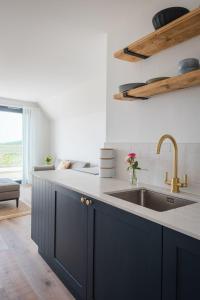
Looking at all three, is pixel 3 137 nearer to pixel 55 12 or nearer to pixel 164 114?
pixel 55 12

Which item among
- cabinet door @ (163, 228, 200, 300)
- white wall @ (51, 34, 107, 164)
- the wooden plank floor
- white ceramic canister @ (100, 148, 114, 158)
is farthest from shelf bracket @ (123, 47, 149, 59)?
the wooden plank floor

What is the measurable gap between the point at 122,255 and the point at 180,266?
0.39 metres

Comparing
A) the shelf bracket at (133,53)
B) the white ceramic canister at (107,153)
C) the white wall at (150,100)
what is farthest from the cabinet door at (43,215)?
the shelf bracket at (133,53)

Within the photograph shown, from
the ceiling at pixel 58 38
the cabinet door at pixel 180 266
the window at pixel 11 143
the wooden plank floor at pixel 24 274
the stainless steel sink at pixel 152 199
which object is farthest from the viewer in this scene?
the window at pixel 11 143

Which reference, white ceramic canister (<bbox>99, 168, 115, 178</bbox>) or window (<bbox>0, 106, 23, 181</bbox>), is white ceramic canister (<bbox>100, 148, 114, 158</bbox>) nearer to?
white ceramic canister (<bbox>99, 168, 115, 178</bbox>)

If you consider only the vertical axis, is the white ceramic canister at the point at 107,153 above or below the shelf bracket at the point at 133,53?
below

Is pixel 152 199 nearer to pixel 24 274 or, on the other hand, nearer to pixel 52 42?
pixel 24 274

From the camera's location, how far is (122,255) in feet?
3.87

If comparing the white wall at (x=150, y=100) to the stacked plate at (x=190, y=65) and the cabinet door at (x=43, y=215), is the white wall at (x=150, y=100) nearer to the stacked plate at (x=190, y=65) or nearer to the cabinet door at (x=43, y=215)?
the stacked plate at (x=190, y=65)

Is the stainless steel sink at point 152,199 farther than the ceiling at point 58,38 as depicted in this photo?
No

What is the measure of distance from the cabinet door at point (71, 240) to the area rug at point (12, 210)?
1.94m

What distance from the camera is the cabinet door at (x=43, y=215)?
6.45 ft

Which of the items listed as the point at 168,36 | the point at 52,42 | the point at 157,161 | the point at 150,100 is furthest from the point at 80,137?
the point at 168,36

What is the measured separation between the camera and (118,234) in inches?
47.5
